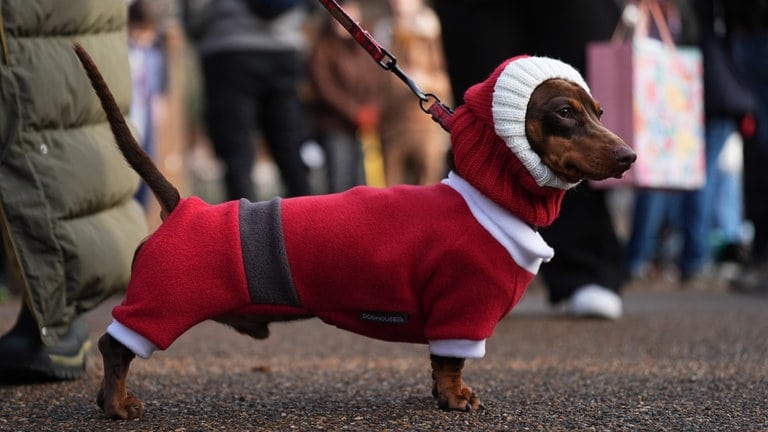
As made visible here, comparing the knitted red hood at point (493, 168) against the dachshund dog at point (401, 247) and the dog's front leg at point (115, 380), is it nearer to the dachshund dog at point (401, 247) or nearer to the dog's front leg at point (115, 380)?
the dachshund dog at point (401, 247)

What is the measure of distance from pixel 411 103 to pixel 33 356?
6.04m

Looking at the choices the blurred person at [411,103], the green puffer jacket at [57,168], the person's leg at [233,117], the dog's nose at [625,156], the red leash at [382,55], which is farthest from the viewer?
the blurred person at [411,103]

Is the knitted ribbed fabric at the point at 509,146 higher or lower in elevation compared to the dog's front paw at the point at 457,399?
higher

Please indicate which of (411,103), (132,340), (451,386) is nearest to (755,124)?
(411,103)

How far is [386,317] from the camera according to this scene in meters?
2.91

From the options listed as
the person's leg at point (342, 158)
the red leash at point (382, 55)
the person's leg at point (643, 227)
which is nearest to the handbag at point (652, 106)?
the red leash at point (382, 55)

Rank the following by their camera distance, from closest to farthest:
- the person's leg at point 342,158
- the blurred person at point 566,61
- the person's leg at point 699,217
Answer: the blurred person at point 566,61
the person's leg at point 699,217
the person's leg at point 342,158

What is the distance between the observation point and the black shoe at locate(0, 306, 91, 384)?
344cm

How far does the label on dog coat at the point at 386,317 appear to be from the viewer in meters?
2.91

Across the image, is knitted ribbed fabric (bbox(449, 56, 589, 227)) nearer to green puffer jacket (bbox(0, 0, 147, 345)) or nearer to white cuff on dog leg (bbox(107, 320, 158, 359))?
white cuff on dog leg (bbox(107, 320, 158, 359))

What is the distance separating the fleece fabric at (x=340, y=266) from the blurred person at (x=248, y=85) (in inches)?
153

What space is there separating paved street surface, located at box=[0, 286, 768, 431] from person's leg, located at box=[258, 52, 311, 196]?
1907mm

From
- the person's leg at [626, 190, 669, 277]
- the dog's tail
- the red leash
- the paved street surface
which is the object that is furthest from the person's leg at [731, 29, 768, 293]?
the dog's tail

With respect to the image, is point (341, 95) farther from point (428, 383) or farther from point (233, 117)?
point (428, 383)
